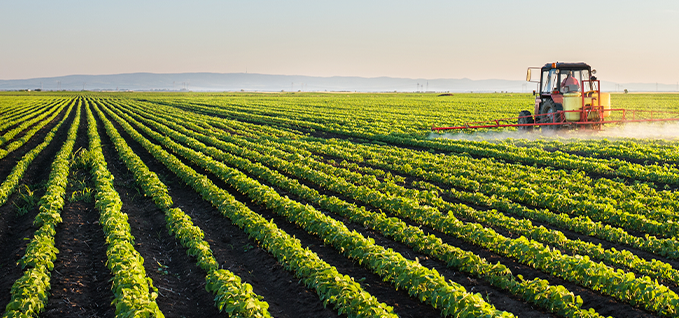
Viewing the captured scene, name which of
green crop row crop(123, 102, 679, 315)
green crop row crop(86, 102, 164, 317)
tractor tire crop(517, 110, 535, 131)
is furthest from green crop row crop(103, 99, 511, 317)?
tractor tire crop(517, 110, 535, 131)

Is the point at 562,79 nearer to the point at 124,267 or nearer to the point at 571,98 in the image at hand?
the point at 571,98

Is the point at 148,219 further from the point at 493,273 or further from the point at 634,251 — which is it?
the point at 634,251

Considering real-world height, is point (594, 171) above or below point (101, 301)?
above

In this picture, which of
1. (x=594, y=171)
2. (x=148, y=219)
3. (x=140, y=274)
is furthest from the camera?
(x=594, y=171)

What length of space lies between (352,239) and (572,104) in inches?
632

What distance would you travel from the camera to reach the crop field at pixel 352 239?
5.86m

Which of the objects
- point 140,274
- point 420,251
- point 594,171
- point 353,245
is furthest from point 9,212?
point 594,171

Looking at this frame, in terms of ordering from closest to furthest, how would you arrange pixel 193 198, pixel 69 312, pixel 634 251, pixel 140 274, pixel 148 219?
pixel 69 312 → pixel 140 274 → pixel 634 251 → pixel 148 219 → pixel 193 198

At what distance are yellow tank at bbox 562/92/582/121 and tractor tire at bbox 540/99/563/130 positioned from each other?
1.28 ft

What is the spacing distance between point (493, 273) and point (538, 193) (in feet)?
16.2

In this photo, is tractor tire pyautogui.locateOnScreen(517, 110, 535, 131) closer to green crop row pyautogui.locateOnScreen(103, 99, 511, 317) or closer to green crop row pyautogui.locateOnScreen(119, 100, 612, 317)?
green crop row pyautogui.locateOnScreen(119, 100, 612, 317)

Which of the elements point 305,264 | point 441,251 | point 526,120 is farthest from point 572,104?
point 305,264

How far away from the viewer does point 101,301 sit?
6.26 meters

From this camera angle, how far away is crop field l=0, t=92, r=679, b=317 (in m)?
5.86
